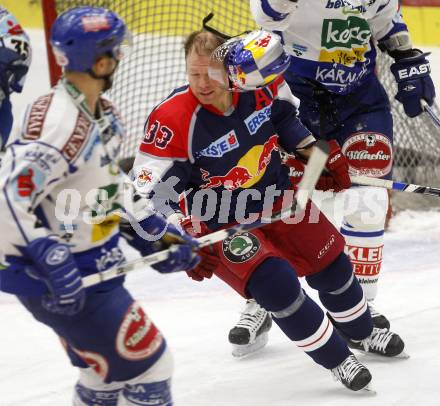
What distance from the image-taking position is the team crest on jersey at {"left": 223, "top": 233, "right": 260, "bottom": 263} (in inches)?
113

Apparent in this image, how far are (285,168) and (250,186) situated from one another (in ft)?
0.67

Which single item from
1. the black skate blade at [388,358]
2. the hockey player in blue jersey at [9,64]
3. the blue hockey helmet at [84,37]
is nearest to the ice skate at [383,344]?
the black skate blade at [388,358]

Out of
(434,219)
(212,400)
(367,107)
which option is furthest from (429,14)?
(212,400)

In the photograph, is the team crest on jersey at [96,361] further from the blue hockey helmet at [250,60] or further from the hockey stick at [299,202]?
the blue hockey helmet at [250,60]

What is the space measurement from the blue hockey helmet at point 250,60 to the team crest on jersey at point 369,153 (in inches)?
24.9

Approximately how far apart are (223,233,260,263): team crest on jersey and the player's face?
0.38 m

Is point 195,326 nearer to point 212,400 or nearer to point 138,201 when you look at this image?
point 212,400

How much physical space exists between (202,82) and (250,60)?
0.15 m

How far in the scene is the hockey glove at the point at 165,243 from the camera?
235 centimetres

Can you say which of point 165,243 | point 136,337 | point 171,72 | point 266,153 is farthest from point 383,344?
point 171,72

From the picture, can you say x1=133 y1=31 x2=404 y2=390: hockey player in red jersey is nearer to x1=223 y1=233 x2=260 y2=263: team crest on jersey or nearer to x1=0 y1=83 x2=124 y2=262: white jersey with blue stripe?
x1=223 y1=233 x2=260 y2=263: team crest on jersey

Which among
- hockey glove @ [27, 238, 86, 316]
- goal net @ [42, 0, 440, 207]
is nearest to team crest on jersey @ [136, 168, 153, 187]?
hockey glove @ [27, 238, 86, 316]

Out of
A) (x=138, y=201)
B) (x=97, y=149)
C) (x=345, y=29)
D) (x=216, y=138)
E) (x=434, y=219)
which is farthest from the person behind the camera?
(x=434, y=219)

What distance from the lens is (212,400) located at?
9.72 ft
